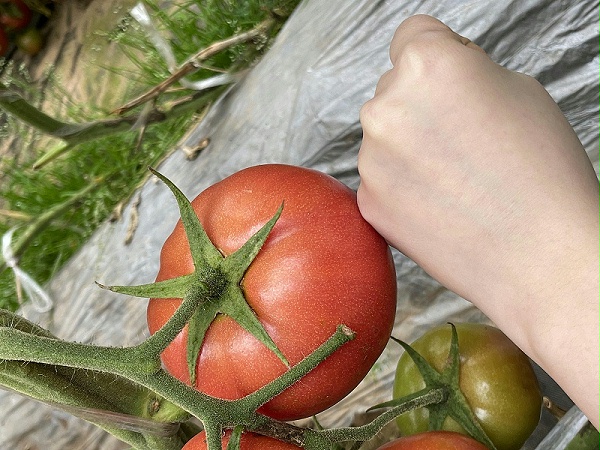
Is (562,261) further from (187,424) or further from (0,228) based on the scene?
(0,228)

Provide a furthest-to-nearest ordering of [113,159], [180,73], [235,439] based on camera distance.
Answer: [113,159] → [180,73] → [235,439]

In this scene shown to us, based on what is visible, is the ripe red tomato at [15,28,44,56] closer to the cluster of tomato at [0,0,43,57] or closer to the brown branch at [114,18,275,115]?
the cluster of tomato at [0,0,43,57]

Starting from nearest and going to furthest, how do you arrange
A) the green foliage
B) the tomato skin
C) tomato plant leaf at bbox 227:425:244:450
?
tomato plant leaf at bbox 227:425:244:450
the tomato skin
the green foliage

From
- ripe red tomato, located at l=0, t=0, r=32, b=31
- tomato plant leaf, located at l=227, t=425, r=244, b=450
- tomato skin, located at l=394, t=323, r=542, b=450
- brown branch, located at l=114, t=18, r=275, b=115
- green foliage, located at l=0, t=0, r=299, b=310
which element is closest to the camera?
tomato plant leaf, located at l=227, t=425, r=244, b=450

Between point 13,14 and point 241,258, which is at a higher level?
point 13,14

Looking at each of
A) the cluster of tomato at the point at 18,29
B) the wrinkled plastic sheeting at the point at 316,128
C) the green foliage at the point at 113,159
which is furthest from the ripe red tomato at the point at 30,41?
the wrinkled plastic sheeting at the point at 316,128

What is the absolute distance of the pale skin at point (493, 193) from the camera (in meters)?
0.42

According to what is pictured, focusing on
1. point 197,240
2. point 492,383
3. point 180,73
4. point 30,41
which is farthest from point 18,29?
point 492,383

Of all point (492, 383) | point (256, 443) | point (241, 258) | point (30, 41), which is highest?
point (30, 41)

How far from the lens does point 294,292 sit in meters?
0.48

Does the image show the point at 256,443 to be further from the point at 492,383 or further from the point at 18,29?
the point at 18,29

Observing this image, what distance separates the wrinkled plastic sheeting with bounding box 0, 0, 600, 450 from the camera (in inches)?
25.7

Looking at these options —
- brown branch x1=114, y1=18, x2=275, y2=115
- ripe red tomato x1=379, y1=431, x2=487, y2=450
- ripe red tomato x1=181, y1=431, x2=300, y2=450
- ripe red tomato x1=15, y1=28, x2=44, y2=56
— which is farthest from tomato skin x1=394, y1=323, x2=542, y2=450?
ripe red tomato x1=15, y1=28, x2=44, y2=56

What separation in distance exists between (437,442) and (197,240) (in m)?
0.24
